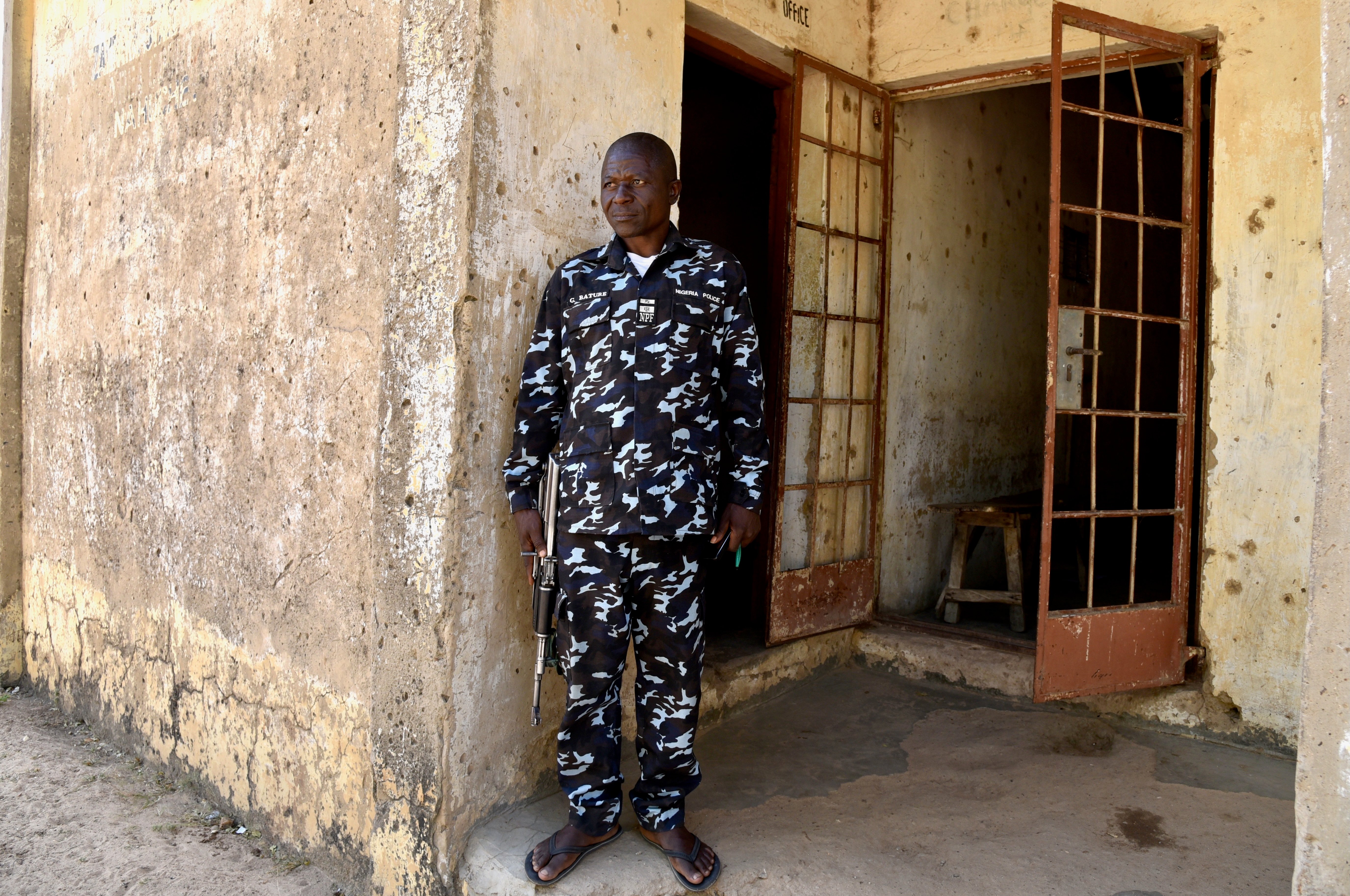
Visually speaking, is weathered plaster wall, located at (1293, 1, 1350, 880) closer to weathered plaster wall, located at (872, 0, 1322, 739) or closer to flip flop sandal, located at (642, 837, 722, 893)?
flip flop sandal, located at (642, 837, 722, 893)

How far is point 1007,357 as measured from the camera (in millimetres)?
5492

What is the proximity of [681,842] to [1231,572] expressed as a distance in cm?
240

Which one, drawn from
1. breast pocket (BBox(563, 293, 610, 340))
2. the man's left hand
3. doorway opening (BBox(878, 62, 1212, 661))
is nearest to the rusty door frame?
doorway opening (BBox(878, 62, 1212, 661))

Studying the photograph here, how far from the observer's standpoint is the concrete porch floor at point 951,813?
2402mm

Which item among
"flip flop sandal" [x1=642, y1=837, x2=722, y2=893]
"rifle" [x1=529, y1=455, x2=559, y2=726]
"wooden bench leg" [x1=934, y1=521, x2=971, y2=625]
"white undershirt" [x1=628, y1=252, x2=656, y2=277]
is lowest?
"flip flop sandal" [x1=642, y1=837, x2=722, y2=893]

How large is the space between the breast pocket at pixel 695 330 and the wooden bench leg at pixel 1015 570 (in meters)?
2.75

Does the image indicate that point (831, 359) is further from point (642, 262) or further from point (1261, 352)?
point (642, 262)

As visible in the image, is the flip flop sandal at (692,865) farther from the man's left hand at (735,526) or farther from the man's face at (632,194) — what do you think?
the man's face at (632,194)

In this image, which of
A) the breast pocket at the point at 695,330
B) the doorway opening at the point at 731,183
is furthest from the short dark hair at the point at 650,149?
the doorway opening at the point at 731,183

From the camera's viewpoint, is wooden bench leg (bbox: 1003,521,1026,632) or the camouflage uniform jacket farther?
wooden bench leg (bbox: 1003,521,1026,632)

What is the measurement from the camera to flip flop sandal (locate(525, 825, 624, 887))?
231 centimetres

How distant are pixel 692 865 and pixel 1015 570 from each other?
278 cm

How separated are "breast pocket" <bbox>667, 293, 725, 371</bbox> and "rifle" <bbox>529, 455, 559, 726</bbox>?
1.46 feet

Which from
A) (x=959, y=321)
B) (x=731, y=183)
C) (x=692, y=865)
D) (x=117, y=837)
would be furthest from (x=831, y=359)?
(x=117, y=837)
